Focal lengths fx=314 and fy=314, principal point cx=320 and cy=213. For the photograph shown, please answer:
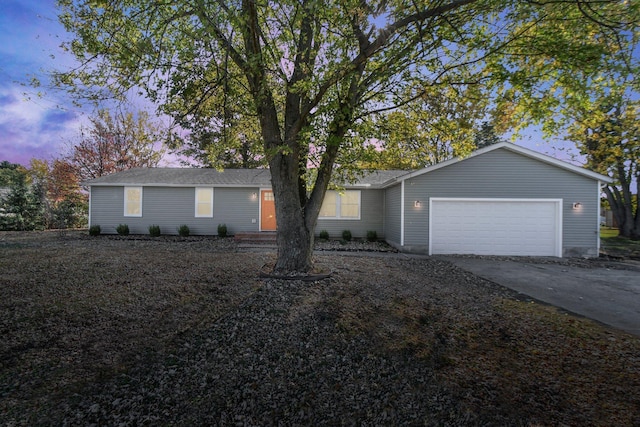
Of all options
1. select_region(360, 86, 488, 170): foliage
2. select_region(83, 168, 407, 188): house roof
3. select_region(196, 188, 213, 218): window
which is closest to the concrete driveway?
select_region(360, 86, 488, 170): foliage

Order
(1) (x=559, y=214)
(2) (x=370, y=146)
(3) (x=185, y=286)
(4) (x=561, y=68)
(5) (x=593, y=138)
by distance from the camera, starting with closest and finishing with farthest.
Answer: (4) (x=561, y=68), (3) (x=185, y=286), (2) (x=370, y=146), (1) (x=559, y=214), (5) (x=593, y=138)

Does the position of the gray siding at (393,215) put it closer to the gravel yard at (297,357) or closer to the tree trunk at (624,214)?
the gravel yard at (297,357)

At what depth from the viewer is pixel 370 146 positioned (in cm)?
708

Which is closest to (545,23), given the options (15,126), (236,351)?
(236,351)

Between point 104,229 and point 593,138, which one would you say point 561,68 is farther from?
point 104,229

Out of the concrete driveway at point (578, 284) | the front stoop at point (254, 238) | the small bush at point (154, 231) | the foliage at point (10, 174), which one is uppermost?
the foliage at point (10, 174)

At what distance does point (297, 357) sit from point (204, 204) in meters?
12.9

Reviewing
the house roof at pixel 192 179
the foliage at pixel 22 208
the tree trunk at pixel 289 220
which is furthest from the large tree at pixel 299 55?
the foliage at pixel 22 208

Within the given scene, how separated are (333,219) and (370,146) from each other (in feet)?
25.5

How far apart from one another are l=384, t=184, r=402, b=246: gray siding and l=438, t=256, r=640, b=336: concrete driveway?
209 cm

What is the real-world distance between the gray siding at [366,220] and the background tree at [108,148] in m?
14.8

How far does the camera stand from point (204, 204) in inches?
583

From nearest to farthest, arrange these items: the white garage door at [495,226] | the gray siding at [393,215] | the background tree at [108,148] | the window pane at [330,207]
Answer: the white garage door at [495,226] → the gray siding at [393,215] → the window pane at [330,207] → the background tree at [108,148]

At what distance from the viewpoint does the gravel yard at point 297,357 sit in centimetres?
227
